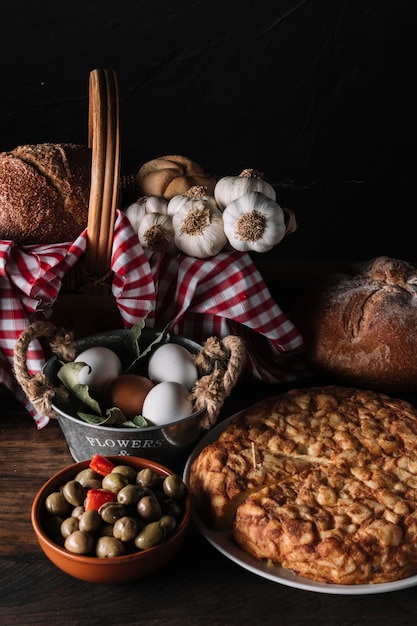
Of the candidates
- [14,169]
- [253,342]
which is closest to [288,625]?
[253,342]

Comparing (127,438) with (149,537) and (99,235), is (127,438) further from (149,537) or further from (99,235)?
(99,235)

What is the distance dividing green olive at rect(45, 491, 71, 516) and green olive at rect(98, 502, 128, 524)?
0.22ft

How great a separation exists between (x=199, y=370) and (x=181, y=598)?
0.43m

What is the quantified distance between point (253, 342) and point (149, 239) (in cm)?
40

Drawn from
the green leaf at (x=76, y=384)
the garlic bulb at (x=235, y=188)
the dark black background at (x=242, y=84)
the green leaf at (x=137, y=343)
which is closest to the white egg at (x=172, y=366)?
the green leaf at (x=137, y=343)

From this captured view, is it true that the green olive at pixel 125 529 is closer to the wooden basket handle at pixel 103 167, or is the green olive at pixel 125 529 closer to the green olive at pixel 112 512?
the green olive at pixel 112 512

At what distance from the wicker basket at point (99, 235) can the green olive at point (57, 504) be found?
1.70 feet

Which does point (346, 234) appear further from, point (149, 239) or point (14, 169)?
point (14, 169)

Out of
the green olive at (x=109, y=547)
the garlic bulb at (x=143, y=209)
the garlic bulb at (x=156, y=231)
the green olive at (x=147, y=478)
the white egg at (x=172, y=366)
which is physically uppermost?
the garlic bulb at (x=143, y=209)

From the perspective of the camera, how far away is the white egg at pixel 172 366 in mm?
1463

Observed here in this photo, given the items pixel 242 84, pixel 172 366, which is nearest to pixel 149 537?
pixel 172 366

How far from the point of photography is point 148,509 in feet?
3.87

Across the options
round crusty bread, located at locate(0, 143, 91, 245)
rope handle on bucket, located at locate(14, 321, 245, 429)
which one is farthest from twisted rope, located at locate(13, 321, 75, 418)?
round crusty bread, located at locate(0, 143, 91, 245)

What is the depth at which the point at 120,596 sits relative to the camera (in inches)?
48.3
